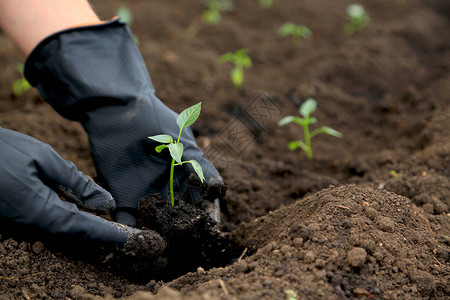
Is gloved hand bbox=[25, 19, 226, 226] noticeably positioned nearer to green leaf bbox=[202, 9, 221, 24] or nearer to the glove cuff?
the glove cuff

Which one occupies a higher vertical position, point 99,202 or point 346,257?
point 99,202

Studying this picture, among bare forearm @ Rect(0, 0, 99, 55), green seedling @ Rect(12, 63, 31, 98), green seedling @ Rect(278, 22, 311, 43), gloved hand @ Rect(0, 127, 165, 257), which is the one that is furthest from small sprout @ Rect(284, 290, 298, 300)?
green seedling @ Rect(278, 22, 311, 43)

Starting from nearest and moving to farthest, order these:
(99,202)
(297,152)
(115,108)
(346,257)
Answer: (346,257) < (99,202) < (115,108) < (297,152)

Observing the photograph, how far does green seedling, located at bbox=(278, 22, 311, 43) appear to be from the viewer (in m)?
4.16

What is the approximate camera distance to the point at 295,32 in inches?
172

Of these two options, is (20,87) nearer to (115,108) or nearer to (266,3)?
(115,108)

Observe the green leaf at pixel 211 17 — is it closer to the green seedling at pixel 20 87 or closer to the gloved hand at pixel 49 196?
the green seedling at pixel 20 87

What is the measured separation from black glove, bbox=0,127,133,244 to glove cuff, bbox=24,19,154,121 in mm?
544

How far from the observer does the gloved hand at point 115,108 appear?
6.68 ft

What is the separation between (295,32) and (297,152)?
1.80 m

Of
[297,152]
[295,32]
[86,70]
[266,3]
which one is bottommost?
[297,152]

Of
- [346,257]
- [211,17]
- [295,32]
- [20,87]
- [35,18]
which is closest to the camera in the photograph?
[346,257]

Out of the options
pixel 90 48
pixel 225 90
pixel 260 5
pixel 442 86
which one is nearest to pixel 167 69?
pixel 225 90

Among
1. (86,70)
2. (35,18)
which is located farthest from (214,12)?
(86,70)
